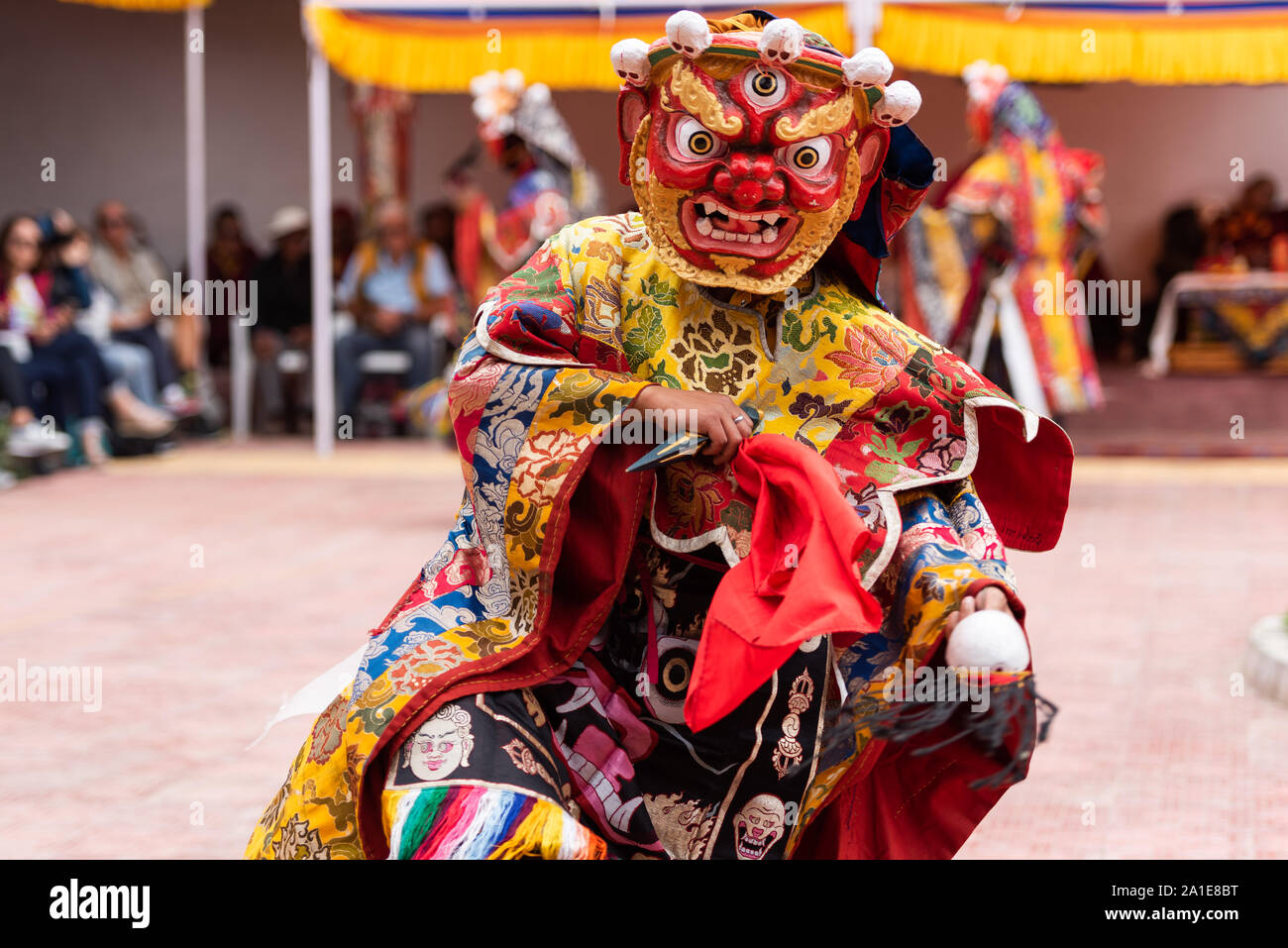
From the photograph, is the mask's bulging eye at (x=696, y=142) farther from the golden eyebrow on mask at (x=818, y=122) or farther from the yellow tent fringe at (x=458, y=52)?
the yellow tent fringe at (x=458, y=52)

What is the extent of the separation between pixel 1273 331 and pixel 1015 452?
11348mm

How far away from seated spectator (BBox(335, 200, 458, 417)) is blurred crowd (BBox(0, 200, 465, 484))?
0.03 feet

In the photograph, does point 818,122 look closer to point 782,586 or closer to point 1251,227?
point 782,586

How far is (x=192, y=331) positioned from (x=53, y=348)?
2011 millimetres

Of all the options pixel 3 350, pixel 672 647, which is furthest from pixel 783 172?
pixel 3 350

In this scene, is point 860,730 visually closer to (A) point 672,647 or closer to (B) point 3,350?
(A) point 672,647

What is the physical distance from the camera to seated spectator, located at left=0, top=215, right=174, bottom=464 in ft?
33.1

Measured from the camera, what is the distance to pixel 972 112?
991cm

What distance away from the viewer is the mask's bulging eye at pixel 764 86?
2.40 meters

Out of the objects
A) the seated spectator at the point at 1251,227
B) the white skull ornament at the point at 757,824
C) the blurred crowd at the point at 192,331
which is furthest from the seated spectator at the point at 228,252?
the white skull ornament at the point at 757,824

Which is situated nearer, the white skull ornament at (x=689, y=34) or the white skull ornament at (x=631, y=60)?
the white skull ornament at (x=689, y=34)

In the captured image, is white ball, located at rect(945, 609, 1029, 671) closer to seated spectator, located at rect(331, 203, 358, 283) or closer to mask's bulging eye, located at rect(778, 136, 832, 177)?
mask's bulging eye, located at rect(778, 136, 832, 177)

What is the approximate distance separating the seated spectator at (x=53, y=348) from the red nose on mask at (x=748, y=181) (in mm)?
8609
